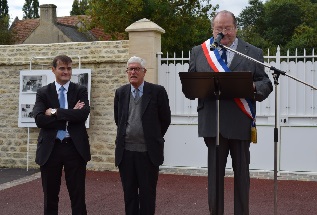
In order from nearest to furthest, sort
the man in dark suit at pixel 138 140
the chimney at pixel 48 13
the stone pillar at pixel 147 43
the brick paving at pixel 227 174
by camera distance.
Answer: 1. the man in dark suit at pixel 138 140
2. the brick paving at pixel 227 174
3. the stone pillar at pixel 147 43
4. the chimney at pixel 48 13

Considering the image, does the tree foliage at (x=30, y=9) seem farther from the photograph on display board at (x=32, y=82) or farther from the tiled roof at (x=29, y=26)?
the photograph on display board at (x=32, y=82)

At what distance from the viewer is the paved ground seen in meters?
7.13

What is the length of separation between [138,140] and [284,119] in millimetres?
4929

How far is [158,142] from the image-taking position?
528cm

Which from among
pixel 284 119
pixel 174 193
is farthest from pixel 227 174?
pixel 174 193

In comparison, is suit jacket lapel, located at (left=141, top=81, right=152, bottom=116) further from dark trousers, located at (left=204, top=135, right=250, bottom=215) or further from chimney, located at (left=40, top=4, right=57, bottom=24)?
chimney, located at (left=40, top=4, right=57, bottom=24)

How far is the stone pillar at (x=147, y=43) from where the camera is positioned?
9.98 m

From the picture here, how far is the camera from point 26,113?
10742 millimetres

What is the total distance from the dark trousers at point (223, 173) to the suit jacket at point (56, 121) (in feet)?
4.30

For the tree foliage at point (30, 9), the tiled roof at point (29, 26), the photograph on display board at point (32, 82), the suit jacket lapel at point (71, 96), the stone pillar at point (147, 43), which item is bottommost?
the suit jacket lapel at point (71, 96)

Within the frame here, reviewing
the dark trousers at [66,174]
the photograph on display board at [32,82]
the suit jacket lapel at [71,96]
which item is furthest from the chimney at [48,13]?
the dark trousers at [66,174]

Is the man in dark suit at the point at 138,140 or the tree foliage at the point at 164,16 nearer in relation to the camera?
the man in dark suit at the point at 138,140

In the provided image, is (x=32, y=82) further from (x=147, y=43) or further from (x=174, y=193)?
(x=174, y=193)

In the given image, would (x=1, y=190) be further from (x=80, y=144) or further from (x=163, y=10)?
(x=163, y=10)
